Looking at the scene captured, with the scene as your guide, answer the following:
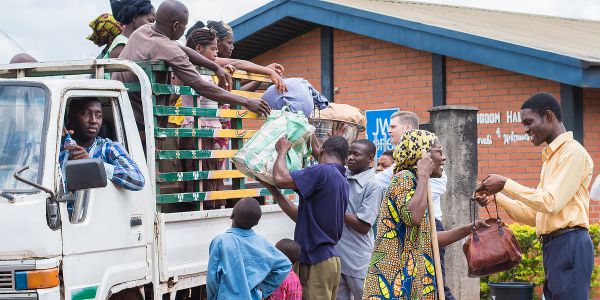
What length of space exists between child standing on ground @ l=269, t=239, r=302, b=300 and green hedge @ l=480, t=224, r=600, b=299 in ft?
18.4

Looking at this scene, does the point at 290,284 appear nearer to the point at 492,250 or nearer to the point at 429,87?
the point at 492,250

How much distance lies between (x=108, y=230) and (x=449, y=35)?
27.9 ft

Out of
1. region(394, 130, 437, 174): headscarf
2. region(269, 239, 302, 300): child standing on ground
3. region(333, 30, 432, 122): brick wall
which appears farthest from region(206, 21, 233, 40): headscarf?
region(333, 30, 432, 122): brick wall

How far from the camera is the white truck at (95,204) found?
207 inches

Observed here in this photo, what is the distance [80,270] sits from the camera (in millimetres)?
5535

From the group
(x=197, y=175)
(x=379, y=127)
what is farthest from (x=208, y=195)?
(x=379, y=127)

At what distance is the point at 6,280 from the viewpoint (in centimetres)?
525

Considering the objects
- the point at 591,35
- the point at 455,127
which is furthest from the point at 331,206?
the point at 591,35

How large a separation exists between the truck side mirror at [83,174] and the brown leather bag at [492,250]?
7.59 ft

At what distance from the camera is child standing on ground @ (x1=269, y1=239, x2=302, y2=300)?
659 cm

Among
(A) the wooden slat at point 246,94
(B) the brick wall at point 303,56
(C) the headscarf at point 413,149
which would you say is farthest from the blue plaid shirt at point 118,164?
(B) the brick wall at point 303,56

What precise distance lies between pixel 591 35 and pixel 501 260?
13.0 metres

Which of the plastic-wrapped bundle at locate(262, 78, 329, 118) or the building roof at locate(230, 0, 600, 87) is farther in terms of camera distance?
the building roof at locate(230, 0, 600, 87)

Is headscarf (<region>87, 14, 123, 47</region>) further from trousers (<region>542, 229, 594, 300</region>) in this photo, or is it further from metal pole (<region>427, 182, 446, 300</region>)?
trousers (<region>542, 229, 594, 300</region>)
